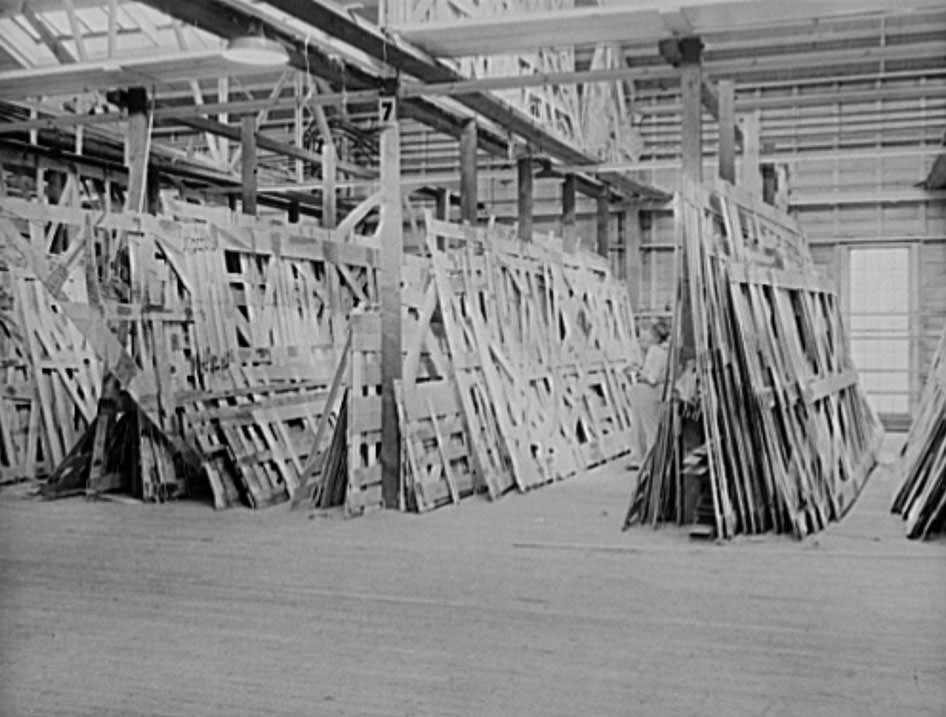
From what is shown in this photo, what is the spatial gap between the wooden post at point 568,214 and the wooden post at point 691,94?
625 centimetres

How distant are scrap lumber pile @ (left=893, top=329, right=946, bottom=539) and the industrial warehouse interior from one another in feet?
0.18

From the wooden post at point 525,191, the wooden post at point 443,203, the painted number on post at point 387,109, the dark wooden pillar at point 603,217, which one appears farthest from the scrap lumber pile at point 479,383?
the wooden post at point 443,203

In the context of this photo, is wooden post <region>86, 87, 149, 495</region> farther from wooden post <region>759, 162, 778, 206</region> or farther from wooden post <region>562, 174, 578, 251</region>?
wooden post <region>759, 162, 778, 206</region>

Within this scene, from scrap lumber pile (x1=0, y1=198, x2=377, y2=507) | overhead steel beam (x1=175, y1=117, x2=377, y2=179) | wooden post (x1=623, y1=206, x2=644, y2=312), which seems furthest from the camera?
wooden post (x1=623, y1=206, x2=644, y2=312)

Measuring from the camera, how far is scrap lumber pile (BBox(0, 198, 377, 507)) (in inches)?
406

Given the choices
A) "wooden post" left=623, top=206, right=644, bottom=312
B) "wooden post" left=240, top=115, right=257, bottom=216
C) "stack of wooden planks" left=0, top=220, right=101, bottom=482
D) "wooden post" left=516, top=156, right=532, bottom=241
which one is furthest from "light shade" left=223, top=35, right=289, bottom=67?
"wooden post" left=623, top=206, right=644, bottom=312

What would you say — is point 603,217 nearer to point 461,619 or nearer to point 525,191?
point 525,191

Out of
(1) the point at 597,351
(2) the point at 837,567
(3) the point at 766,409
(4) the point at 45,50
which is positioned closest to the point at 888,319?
(1) the point at 597,351

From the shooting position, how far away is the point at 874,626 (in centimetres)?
600

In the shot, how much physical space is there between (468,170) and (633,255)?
8.28m

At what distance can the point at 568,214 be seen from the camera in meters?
16.2

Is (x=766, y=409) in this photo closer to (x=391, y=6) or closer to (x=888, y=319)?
(x=391, y=6)

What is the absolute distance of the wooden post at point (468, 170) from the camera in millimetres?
12430

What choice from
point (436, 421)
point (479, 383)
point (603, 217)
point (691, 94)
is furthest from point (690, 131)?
point (603, 217)
